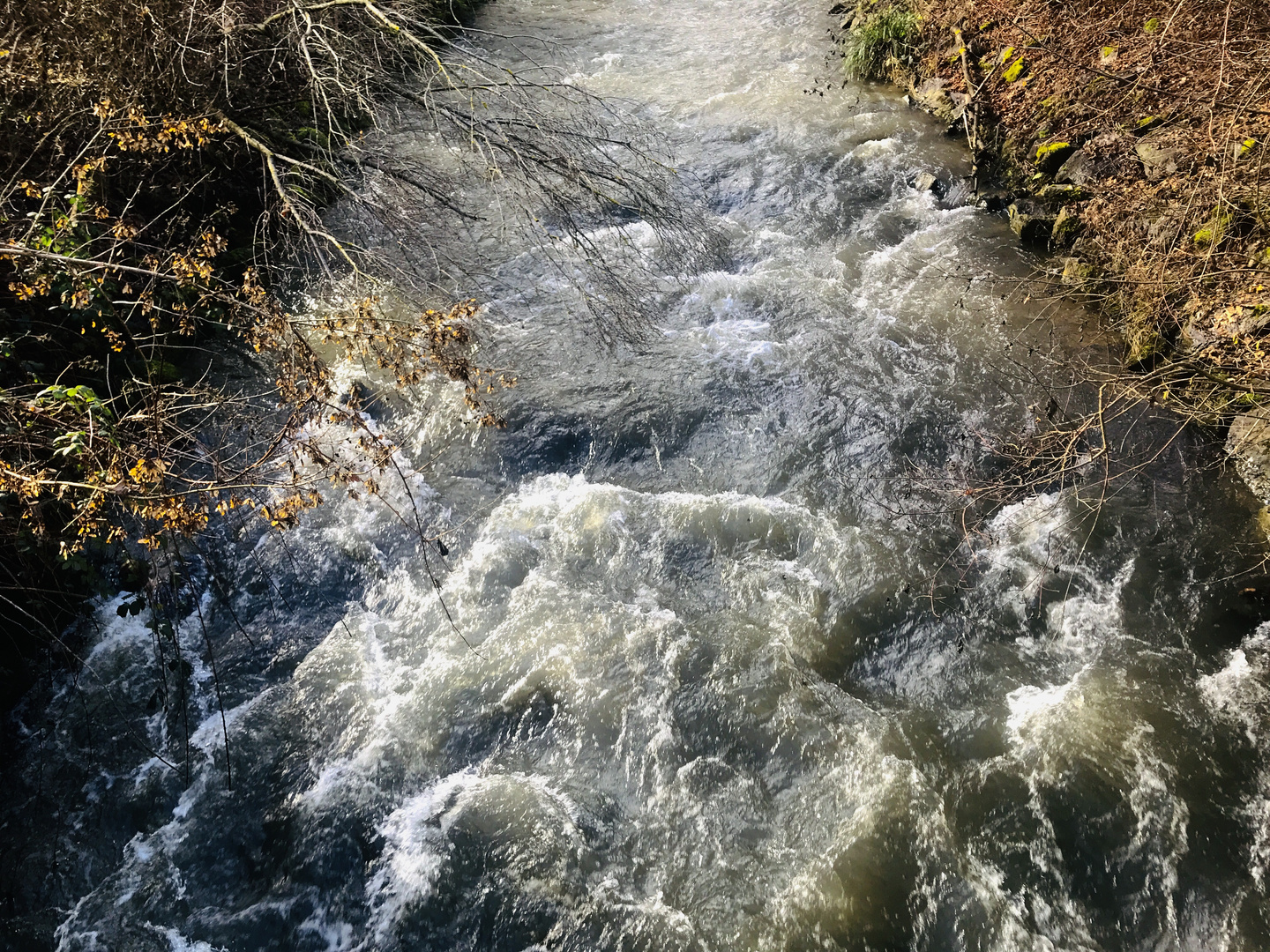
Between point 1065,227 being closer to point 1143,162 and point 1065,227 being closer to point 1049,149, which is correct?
point 1143,162

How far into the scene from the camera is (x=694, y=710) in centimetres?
430

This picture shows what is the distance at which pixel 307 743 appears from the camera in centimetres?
430

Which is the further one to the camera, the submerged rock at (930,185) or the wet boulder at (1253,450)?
the submerged rock at (930,185)

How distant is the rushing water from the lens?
12.0ft

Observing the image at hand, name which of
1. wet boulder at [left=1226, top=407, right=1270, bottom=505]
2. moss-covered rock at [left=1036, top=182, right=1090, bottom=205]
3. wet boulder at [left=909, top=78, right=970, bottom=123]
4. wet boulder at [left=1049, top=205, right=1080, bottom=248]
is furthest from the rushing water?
wet boulder at [left=909, top=78, right=970, bottom=123]

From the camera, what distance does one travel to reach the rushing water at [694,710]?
3662 millimetres

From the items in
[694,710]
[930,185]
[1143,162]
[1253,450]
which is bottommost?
[694,710]

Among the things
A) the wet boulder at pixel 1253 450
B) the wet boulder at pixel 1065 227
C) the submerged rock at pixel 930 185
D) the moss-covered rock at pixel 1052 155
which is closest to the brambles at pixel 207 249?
the submerged rock at pixel 930 185

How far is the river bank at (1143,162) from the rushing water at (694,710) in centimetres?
78

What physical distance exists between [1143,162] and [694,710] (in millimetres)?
6507

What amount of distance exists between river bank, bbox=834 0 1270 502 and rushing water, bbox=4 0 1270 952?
30.6 inches

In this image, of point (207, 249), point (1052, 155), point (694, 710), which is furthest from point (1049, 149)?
point (207, 249)

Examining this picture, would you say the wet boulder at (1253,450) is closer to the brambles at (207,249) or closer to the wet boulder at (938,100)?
the brambles at (207,249)

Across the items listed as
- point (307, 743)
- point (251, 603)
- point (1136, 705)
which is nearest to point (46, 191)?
point (251, 603)
